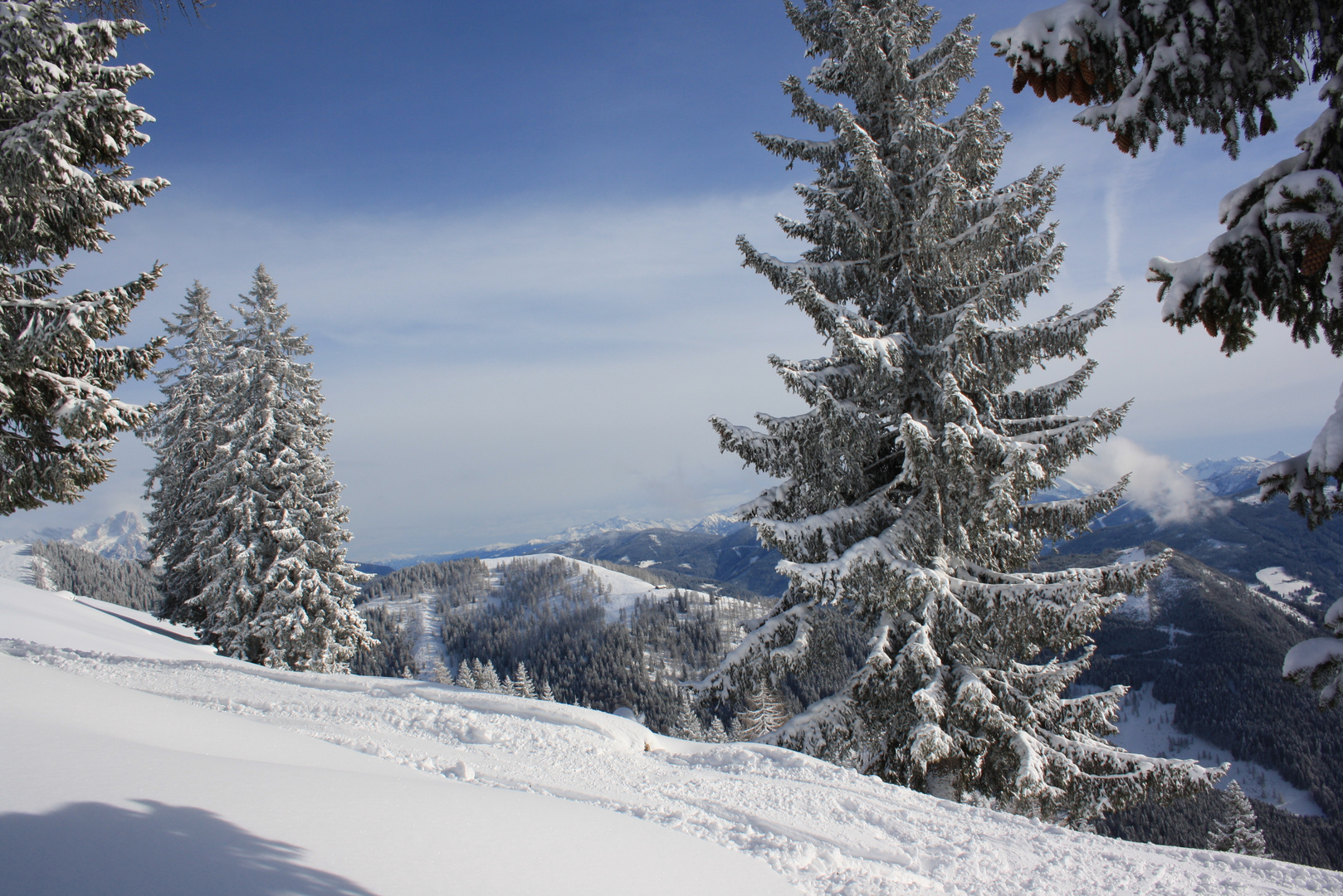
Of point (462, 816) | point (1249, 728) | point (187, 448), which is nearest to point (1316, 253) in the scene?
point (462, 816)

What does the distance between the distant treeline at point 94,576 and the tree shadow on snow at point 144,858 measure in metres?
137

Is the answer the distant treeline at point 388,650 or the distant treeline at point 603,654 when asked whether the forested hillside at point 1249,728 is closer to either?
the distant treeline at point 603,654

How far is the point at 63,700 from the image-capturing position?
616 centimetres

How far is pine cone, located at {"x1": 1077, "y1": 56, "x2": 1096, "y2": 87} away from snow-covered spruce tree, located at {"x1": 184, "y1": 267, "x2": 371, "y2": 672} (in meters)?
24.2

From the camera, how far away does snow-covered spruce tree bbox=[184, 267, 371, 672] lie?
71.4 feet

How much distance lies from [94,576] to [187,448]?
148 m

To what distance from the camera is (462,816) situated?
4.82 metres

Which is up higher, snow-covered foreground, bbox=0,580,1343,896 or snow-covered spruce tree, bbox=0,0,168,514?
snow-covered spruce tree, bbox=0,0,168,514

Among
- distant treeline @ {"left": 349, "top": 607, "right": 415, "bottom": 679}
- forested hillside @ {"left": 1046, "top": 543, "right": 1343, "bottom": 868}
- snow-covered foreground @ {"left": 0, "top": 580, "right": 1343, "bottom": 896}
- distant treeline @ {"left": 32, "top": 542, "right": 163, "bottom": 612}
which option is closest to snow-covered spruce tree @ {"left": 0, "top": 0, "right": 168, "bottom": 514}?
snow-covered foreground @ {"left": 0, "top": 580, "right": 1343, "bottom": 896}

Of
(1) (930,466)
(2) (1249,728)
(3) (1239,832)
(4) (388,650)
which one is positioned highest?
(1) (930,466)

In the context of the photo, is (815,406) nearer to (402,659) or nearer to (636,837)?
(636,837)

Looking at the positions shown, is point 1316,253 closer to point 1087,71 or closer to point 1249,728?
point 1087,71

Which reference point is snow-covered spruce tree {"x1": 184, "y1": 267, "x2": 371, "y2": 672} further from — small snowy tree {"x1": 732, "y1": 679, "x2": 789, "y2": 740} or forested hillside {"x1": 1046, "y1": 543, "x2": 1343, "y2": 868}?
forested hillside {"x1": 1046, "y1": 543, "x2": 1343, "y2": 868}

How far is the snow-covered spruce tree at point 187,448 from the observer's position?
79.3 feet
